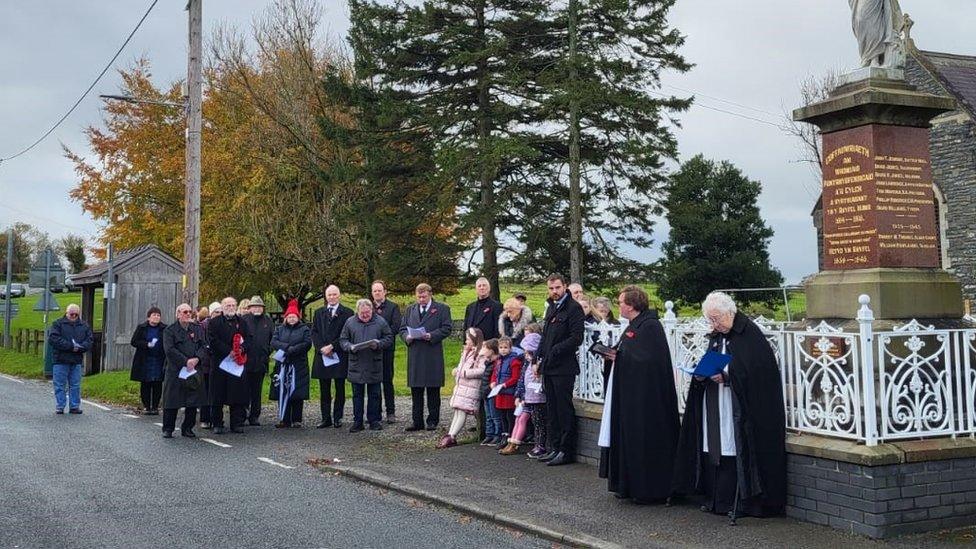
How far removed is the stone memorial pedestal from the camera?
26.3 ft

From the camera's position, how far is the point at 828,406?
6668mm

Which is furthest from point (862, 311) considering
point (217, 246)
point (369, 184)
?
point (217, 246)

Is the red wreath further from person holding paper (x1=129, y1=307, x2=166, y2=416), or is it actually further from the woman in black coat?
person holding paper (x1=129, y1=307, x2=166, y2=416)

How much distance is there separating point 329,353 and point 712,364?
24.2 ft

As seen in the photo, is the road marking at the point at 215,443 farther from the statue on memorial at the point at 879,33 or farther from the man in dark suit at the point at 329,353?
the statue on memorial at the point at 879,33

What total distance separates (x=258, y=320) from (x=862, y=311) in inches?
394

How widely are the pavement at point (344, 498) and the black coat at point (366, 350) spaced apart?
852 millimetres

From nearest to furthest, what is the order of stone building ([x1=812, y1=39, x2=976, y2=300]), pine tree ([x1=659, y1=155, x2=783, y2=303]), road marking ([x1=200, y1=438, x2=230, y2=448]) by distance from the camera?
road marking ([x1=200, y1=438, x2=230, y2=448])
stone building ([x1=812, y1=39, x2=976, y2=300])
pine tree ([x1=659, y1=155, x2=783, y2=303])

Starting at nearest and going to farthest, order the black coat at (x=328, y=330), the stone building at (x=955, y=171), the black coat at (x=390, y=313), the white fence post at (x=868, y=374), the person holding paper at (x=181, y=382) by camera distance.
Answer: the white fence post at (x=868, y=374) < the person holding paper at (x=181, y=382) < the black coat at (x=328, y=330) < the black coat at (x=390, y=313) < the stone building at (x=955, y=171)

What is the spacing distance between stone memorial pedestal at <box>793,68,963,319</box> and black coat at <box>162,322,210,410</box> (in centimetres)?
863

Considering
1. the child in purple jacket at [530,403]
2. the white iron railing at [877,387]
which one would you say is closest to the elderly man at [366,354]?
the child in purple jacket at [530,403]

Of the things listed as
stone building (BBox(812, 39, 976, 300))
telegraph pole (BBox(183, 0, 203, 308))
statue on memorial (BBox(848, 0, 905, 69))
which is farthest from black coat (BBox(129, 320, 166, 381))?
stone building (BBox(812, 39, 976, 300))

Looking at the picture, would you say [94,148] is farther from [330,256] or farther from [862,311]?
[862,311]

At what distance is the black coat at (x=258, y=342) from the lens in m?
13.5
